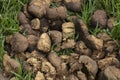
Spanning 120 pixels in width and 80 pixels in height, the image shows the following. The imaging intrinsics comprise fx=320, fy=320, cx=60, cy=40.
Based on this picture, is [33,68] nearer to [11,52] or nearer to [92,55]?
[11,52]

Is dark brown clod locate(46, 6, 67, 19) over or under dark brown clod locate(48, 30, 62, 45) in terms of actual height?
over

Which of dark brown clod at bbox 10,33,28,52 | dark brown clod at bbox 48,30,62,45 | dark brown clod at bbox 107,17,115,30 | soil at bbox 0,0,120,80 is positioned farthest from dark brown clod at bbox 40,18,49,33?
dark brown clod at bbox 107,17,115,30

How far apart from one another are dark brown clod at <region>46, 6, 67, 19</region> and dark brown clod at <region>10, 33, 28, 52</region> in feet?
1.10

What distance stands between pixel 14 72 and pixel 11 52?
0.73 ft

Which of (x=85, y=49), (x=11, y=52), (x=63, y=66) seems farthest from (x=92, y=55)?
(x=11, y=52)

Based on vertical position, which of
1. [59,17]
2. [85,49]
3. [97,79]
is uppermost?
[59,17]

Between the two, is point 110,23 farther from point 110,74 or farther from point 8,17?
point 8,17

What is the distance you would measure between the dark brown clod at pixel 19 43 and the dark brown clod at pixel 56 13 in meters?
0.33

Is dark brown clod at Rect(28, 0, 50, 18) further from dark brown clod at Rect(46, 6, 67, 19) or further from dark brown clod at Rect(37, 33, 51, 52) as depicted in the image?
dark brown clod at Rect(37, 33, 51, 52)

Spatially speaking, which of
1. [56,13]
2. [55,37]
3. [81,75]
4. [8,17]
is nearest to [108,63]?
[81,75]

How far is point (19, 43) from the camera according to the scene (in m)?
2.69

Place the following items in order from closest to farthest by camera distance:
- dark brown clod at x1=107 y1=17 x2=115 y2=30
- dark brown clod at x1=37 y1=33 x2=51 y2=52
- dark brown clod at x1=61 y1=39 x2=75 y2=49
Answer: dark brown clod at x1=37 y1=33 x2=51 y2=52, dark brown clod at x1=61 y1=39 x2=75 y2=49, dark brown clod at x1=107 y1=17 x2=115 y2=30

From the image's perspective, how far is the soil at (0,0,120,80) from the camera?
260 cm

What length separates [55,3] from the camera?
3.09 metres
